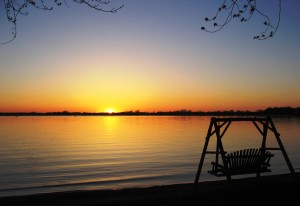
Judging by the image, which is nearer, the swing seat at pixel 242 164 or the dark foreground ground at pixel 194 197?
the dark foreground ground at pixel 194 197

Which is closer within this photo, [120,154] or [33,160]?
[33,160]

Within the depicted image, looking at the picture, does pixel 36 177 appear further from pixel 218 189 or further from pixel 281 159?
pixel 281 159

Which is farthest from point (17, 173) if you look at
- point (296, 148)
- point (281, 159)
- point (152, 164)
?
point (296, 148)

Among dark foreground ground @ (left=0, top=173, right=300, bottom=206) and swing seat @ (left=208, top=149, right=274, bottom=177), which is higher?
swing seat @ (left=208, top=149, right=274, bottom=177)

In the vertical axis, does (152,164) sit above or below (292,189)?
below

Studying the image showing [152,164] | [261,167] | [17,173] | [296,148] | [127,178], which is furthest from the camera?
[296,148]

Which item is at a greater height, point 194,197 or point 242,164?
point 242,164

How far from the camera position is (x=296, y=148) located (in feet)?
125

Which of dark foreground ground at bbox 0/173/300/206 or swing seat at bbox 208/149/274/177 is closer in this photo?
dark foreground ground at bbox 0/173/300/206

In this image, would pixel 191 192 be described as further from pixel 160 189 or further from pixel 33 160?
pixel 33 160

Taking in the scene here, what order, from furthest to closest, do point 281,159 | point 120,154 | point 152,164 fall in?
point 120,154 → point 281,159 → point 152,164

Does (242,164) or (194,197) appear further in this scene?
(242,164)

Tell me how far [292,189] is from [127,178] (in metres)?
13.0

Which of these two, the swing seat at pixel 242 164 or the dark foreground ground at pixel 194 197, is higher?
the swing seat at pixel 242 164
